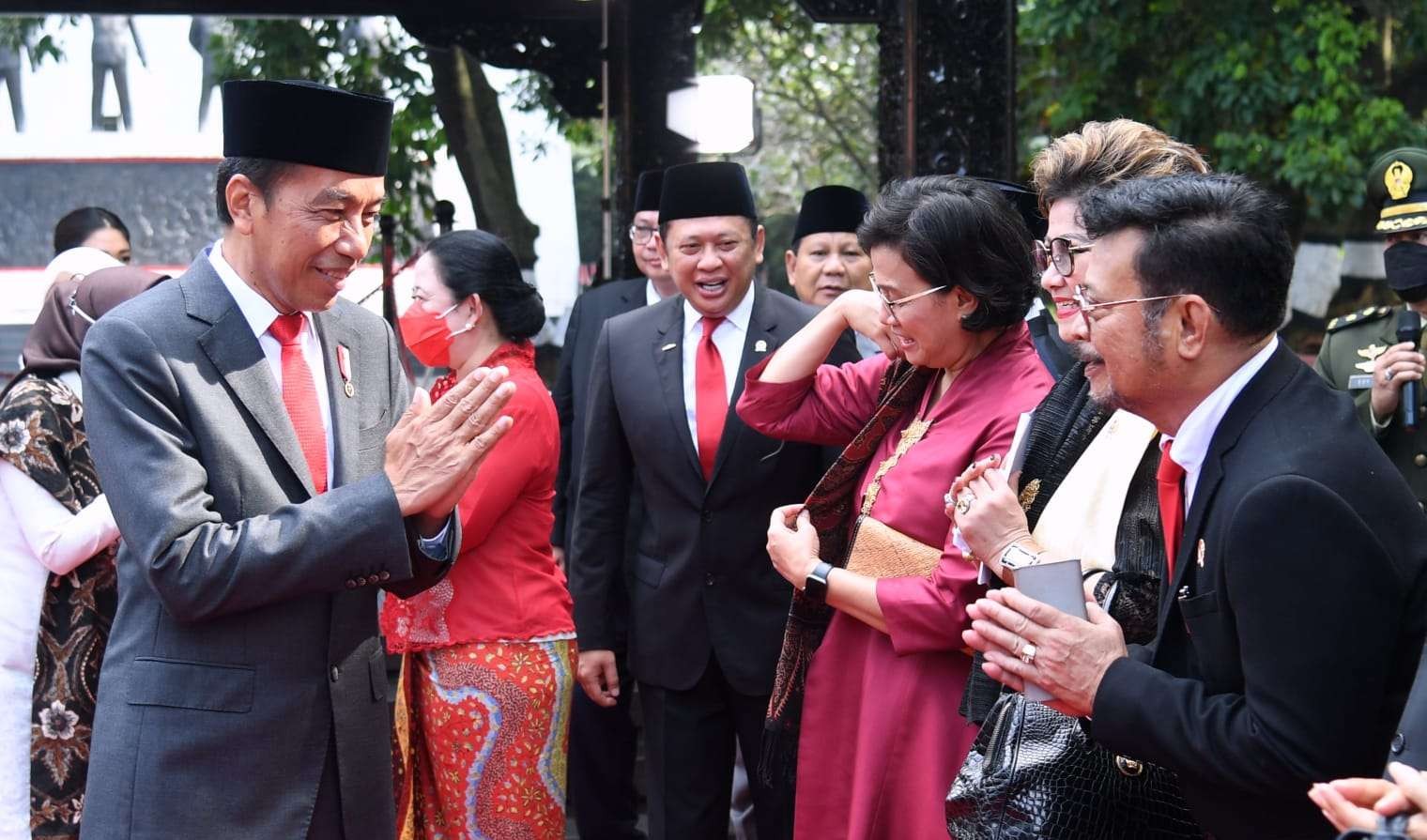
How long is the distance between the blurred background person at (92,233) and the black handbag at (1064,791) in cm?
441

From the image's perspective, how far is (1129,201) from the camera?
6.88 feet

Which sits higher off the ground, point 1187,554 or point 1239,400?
point 1239,400

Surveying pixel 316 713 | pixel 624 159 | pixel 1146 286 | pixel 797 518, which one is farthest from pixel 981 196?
pixel 624 159

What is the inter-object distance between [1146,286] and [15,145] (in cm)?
559

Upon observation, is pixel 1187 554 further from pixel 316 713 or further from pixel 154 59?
pixel 154 59

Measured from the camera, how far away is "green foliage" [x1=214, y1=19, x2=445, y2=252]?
6.23m

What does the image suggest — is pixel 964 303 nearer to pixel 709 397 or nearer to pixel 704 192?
pixel 709 397

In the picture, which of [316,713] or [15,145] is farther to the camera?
[15,145]

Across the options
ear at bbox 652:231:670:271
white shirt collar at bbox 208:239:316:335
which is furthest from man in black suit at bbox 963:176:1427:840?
ear at bbox 652:231:670:271

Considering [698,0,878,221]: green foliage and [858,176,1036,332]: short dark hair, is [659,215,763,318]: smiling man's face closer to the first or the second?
[858,176,1036,332]: short dark hair

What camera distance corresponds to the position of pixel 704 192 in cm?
413

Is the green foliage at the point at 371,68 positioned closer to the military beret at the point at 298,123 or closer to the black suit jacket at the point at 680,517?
the black suit jacket at the point at 680,517

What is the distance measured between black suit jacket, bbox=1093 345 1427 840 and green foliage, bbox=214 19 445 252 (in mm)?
4857

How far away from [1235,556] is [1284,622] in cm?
10
